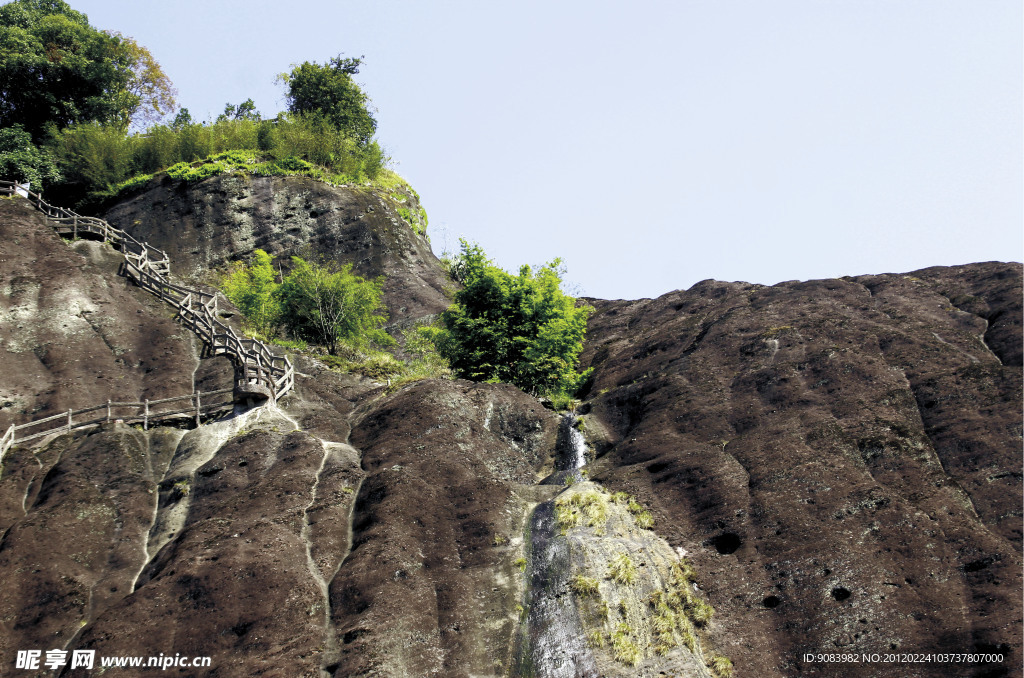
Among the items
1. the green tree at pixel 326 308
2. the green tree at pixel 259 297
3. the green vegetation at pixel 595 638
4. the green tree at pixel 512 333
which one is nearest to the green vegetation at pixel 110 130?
the green tree at pixel 259 297

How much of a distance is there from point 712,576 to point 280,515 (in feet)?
37.9

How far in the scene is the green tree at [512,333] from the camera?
31.8 meters

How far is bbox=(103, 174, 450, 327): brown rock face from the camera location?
4634cm

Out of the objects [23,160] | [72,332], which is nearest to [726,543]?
[72,332]

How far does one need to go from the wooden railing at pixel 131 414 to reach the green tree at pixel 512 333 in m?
8.88

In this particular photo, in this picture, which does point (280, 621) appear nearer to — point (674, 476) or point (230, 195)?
point (674, 476)

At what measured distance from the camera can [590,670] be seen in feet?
60.4

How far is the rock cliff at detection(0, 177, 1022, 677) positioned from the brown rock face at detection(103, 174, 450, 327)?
43.4 feet

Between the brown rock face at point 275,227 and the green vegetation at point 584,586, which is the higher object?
the brown rock face at point 275,227

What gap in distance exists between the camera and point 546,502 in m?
24.1

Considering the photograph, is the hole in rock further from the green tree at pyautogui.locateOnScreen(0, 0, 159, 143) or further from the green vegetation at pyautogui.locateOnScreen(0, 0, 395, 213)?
the green tree at pyautogui.locateOnScreen(0, 0, 159, 143)

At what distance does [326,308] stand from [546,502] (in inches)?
711

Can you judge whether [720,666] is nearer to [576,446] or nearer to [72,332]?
[576,446]

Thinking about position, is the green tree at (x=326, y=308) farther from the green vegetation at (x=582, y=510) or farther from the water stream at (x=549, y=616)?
the green vegetation at (x=582, y=510)
